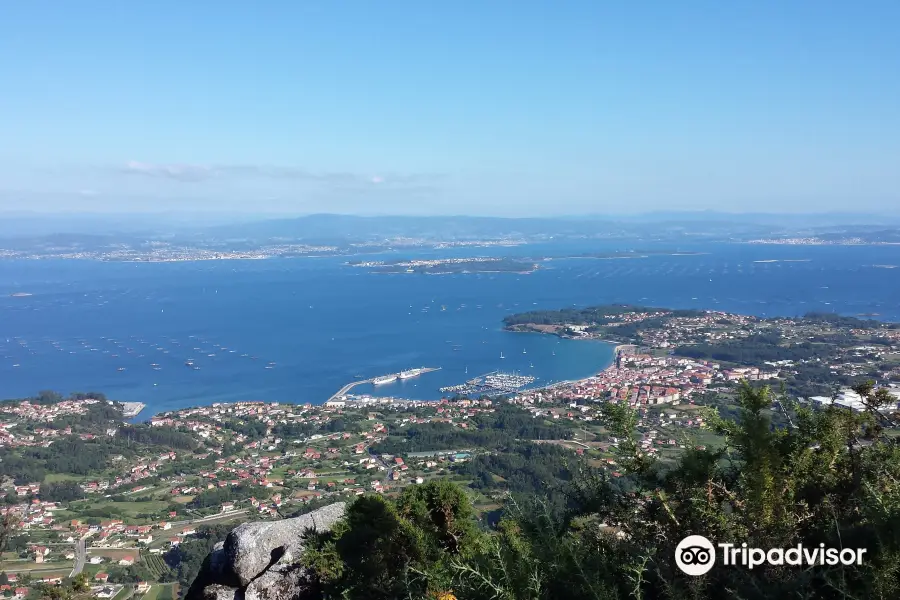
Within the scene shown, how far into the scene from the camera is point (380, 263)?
102312mm

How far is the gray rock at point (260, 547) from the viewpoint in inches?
227

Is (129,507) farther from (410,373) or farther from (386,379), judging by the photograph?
(410,373)

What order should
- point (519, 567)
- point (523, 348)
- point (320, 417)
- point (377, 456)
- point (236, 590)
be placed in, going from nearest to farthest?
point (519, 567) → point (236, 590) → point (377, 456) → point (320, 417) → point (523, 348)

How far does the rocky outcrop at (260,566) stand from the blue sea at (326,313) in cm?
2670

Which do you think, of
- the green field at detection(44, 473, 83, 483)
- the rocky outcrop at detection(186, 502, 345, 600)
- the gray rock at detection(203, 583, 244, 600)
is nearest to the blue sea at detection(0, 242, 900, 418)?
the green field at detection(44, 473, 83, 483)

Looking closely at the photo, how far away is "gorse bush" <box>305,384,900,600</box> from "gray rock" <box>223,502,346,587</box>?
3.16 ft

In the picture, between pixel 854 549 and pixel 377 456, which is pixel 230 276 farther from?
pixel 854 549

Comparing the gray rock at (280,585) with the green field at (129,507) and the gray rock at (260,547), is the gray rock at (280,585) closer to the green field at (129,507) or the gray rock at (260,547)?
the gray rock at (260,547)

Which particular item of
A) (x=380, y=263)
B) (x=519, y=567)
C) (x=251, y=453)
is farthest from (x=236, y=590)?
(x=380, y=263)

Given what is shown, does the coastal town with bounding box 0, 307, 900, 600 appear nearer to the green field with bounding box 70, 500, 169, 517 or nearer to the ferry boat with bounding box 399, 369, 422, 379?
the green field with bounding box 70, 500, 169, 517

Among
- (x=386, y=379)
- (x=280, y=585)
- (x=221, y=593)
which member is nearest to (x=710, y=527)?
(x=280, y=585)

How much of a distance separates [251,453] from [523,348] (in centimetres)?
2255

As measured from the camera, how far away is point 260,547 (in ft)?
19.2

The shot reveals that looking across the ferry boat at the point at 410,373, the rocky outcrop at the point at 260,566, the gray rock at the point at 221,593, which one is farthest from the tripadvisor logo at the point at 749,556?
the ferry boat at the point at 410,373
